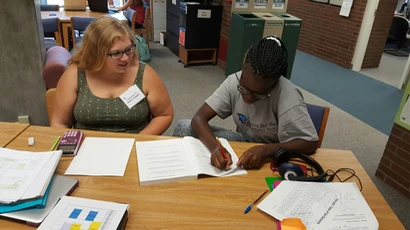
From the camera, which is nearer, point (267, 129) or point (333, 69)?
point (267, 129)

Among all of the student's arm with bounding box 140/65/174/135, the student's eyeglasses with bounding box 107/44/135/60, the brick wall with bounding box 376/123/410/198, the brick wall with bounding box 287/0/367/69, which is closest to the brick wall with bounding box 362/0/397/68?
the brick wall with bounding box 287/0/367/69

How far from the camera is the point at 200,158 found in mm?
1318

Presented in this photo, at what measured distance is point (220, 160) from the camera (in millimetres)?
1261

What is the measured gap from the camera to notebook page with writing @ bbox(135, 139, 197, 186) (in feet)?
3.90

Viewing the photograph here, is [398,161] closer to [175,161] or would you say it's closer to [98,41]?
[175,161]

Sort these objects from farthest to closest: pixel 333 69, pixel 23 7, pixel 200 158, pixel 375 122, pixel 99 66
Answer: pixel 333 69 < pixel 375 122 < pixel 23 7 < pixel 99 66 < pixel 200 158

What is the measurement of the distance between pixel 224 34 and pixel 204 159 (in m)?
3.64

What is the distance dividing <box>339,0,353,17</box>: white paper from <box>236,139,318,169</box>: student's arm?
4432mm

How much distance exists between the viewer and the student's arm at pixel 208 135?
127 cm

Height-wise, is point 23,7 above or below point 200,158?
above

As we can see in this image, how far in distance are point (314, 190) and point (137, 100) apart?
1001 mm

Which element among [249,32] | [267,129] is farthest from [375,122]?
[267,129]

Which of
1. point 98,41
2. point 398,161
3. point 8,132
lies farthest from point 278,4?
point 8,132

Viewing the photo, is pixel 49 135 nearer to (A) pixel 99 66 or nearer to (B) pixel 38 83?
(A) pixel 99 66
